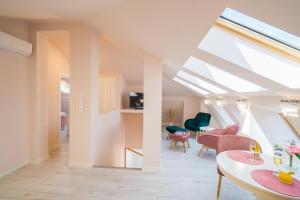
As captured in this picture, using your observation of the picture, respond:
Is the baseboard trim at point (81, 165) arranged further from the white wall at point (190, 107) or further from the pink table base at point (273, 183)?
the white wall at point (190, 107)

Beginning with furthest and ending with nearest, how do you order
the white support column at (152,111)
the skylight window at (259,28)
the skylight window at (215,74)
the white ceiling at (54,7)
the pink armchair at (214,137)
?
the pink armchair at (214,137)
the white support column at (152,111)
the skylight window at (215,74)
the white ceiling at (54,7)
the skylight window at (259,28)

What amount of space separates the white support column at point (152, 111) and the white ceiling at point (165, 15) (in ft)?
0.87

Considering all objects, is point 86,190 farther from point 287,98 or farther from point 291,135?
point 291,135

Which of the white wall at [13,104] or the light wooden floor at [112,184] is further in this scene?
the white wall at [13,104]

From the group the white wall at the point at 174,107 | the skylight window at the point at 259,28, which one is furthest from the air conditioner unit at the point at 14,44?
the white wall at the point at 174,107

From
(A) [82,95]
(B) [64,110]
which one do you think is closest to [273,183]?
(A) [82,95]

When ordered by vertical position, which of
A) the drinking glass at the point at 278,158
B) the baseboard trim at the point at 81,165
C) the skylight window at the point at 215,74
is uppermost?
the skylight window at the point at 215,74

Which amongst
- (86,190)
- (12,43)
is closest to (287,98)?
(86,190)

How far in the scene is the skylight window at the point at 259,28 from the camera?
1436 millimetres

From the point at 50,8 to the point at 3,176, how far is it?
8.56 feet

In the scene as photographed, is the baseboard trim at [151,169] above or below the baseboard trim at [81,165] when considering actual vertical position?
below

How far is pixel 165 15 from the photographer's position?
67.2 inches

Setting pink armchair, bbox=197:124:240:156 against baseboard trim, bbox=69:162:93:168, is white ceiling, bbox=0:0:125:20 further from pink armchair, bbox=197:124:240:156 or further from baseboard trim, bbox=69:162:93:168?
pink armchair, bbox=197:124:240:156

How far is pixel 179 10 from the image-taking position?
153 cm
